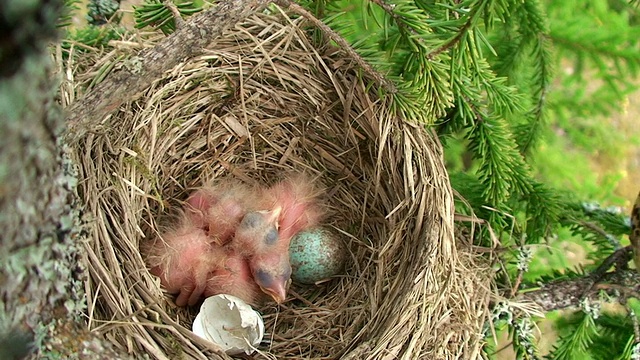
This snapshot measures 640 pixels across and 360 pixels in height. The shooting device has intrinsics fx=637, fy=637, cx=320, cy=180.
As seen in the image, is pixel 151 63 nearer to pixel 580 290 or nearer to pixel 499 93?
pixel 499 93

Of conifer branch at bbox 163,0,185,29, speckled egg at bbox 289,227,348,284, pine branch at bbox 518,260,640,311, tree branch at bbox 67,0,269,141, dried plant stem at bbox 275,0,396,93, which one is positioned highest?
conifer branch at bbox 163,0,185,29

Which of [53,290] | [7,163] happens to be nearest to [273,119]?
[53,290]

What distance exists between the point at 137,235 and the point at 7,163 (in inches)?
30.1

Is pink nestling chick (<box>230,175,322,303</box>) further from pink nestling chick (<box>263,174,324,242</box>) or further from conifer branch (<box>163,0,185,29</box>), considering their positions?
conifer branch (<box>163,0,185,29</box>)

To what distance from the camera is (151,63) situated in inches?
41.6

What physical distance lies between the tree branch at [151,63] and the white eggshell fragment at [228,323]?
585 millimetres

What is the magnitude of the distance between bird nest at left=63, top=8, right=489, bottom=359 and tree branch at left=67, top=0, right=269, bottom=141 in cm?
16

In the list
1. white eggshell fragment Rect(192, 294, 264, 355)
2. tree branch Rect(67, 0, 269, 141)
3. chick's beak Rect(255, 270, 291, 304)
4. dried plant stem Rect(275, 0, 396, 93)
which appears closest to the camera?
tree branch Rect(67, 0, 269, 141)

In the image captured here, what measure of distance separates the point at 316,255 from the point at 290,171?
26cm

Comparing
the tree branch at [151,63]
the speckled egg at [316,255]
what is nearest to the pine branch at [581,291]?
the speckled egg at [316,255]

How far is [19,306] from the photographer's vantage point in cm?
76

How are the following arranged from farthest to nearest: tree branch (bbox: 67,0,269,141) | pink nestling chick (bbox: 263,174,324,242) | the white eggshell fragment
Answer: pink nestling chick (bbox: 263,174,324,242)
the white eggshell fragment
tree branch (bbox: 67,0,269,141)

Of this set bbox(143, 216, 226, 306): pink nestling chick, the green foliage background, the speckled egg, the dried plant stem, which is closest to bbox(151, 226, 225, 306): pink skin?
bbox(143, 216, 226, 306): pink nestling chick

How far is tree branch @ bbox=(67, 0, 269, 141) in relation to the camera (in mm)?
1042
